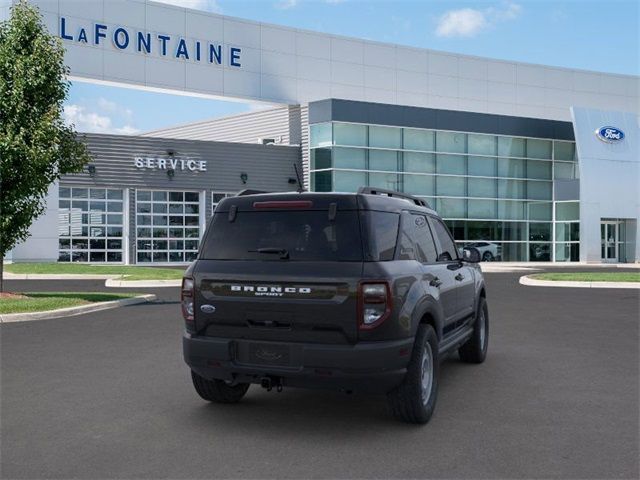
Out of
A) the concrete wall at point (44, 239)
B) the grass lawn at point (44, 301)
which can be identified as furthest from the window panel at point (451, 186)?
the grass lawn at point (44, 301)

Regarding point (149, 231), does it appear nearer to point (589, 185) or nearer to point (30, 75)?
point (30, 75)

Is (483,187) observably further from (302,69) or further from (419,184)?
(302,69)

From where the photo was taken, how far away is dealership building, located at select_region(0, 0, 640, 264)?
34469 mm

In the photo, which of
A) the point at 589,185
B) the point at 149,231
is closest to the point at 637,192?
the point at 589,185

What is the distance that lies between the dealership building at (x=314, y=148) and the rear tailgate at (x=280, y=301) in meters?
28.8

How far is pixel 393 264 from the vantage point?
221 inches

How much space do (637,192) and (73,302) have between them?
36.2 m

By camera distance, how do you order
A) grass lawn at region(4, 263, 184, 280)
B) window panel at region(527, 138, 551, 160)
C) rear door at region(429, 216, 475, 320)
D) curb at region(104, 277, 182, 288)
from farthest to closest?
1. window panel at region(527, 138, 551, 160)
2. grass lawn at region(4, 263, 184, 280)
3. curb at region(104, 277, 182, 288)
4. rear door at region(429, 216, 475, 320)

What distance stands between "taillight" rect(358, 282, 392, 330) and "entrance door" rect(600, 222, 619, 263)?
39.0 meters

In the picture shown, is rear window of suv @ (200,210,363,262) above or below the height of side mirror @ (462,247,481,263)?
above

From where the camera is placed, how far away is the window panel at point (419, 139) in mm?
37875

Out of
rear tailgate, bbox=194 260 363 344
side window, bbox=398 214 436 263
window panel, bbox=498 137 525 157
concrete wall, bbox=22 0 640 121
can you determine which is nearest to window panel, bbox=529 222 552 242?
window panel, bbox=498 137 525 157

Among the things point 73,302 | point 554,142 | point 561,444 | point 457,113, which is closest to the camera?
point 561,444

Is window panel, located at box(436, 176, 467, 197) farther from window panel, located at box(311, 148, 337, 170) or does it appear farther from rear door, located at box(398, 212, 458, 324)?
rear door, located at box(398, 212, 458, 324)
